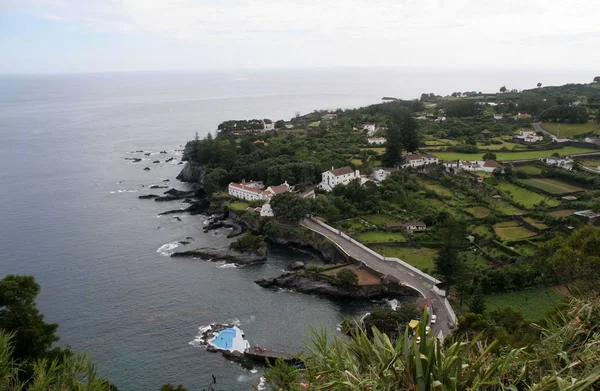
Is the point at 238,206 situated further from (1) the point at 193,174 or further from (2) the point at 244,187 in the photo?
(1) the point at 193,174

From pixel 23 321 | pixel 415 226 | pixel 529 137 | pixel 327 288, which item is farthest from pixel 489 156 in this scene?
pixel 23 321

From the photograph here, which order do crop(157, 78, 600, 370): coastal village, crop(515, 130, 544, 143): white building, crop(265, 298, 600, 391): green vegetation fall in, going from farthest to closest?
crop(515, 130, 544, 143): white building < crop(157, 78, 600, 370): coastal village < crop(265, 298, 600, 391): green vegetation

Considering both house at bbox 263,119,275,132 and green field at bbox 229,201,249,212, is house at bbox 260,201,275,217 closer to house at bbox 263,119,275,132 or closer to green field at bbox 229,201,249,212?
green field at bbox 229,201,249,212

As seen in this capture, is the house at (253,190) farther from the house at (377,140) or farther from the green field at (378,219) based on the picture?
the house at (377,140)

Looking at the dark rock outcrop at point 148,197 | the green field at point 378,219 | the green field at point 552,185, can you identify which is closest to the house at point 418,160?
the green field at point 552,185

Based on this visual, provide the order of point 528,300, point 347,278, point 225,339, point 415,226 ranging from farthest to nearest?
point 415,226 → point 347,278 → point 528,300 → point 225,339

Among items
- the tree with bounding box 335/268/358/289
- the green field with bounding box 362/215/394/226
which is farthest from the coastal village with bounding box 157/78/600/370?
the green field with bounding box 362/215/394/226
